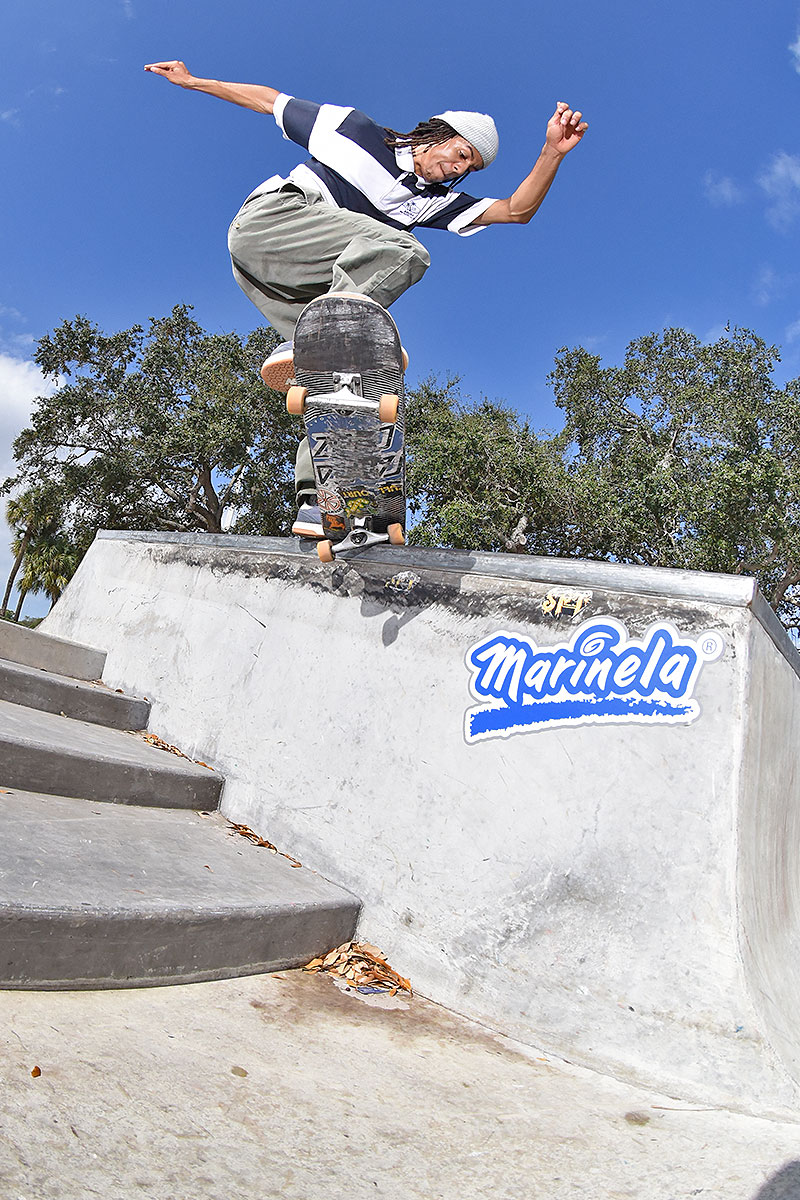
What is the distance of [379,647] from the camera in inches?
114

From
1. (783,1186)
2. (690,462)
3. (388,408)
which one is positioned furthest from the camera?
(690,462)

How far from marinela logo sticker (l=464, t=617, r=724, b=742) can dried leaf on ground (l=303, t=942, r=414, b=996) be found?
0.77 meters

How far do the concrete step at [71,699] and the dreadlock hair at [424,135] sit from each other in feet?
9.78

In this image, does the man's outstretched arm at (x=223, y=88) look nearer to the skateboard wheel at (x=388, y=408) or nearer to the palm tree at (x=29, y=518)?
the skateboard wheel at (x=388, y=408)

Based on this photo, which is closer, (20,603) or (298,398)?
(298,398)

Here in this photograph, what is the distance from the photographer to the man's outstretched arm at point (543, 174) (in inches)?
123

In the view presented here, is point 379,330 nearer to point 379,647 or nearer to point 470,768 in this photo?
point 379,647

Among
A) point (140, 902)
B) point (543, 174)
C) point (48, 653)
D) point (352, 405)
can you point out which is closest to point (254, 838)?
point (140, 902)

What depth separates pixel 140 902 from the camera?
1857mm

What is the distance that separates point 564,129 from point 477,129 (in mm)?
484

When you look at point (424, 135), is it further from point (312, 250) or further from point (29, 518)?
point (29, 518)

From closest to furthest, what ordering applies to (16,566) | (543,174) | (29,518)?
(543,174) < (29,518) < (16,566)

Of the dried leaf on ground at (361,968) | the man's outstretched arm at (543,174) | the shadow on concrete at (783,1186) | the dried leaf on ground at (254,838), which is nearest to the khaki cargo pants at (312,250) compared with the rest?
the man's outstretched arm at (543,174)

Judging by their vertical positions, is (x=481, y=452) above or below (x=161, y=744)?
above
